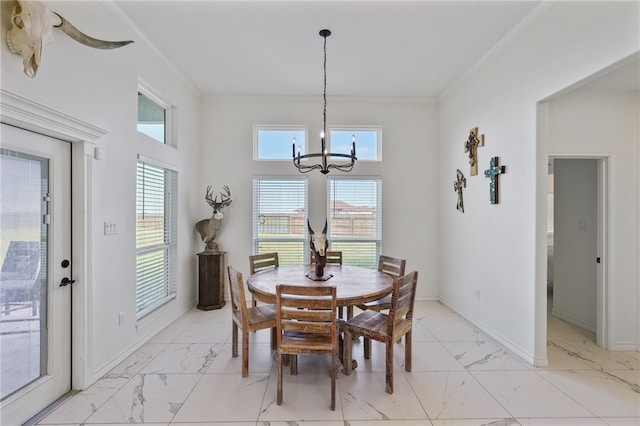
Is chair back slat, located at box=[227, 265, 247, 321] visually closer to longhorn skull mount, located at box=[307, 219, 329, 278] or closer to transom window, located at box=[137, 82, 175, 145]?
longhorn skull mount, located at box=[307, 219, 329, 278]

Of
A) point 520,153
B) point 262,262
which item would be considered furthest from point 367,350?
point 520,153

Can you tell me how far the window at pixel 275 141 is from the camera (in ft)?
15.5

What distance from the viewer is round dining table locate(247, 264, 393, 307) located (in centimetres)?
240

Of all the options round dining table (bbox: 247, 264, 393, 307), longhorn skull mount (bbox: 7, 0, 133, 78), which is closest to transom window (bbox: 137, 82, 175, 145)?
longhorn skull mount (bbox: 7, 0, 133, 78)

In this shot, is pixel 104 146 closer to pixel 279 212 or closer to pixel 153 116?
pixel 153 116

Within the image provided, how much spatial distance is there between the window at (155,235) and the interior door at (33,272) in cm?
87

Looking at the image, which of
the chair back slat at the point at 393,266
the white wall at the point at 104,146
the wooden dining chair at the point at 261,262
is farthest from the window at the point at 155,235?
the chair back slat at the point at 393,266

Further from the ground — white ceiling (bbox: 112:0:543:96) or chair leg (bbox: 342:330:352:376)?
white ceiling (bbox: 112:0:543:96)

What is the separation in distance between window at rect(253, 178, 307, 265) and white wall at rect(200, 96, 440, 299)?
124mm

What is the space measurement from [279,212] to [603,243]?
4.03m

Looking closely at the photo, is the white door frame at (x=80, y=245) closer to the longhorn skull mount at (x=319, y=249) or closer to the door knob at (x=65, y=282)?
the door knob at (x=65, y=282)

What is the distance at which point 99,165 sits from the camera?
2539mm

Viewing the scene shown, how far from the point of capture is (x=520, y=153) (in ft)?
9.58

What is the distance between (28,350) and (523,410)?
11.7 feet
